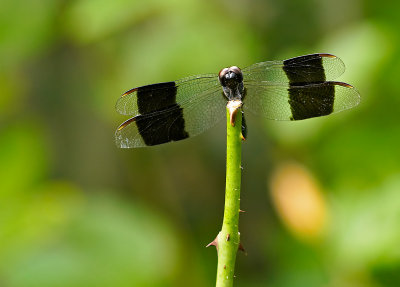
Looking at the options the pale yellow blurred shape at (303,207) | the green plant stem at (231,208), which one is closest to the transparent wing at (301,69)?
the green plant stem at (231,208)

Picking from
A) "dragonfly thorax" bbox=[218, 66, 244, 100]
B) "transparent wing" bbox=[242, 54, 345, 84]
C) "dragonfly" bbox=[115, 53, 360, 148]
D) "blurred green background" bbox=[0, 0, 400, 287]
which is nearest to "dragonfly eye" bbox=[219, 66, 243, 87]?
"dragonfly thorax" bbox=[218, 66, 244, 100]

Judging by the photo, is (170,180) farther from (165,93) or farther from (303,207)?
(165,93)

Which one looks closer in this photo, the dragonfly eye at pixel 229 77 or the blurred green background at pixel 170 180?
the dragonfly eye at pixel 229 77

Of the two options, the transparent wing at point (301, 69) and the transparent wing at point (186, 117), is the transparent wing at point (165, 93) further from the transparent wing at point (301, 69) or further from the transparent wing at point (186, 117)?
the transparent wing at point (301, 69)

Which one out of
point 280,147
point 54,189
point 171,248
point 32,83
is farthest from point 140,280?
point 32,83

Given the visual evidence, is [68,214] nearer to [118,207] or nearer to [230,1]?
[118,207]

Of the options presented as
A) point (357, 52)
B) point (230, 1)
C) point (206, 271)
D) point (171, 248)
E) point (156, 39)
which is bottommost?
point (206, 271)
